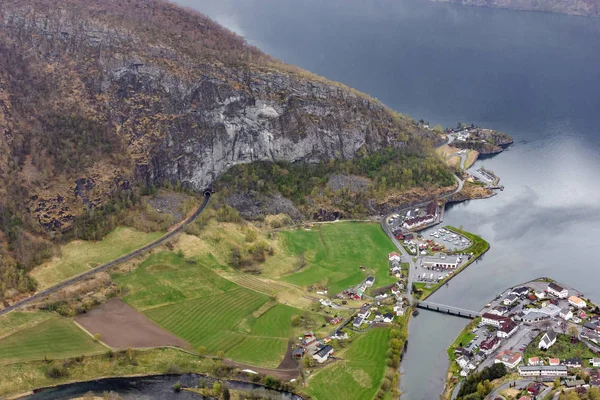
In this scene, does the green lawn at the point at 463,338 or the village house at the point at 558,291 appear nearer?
the green lawn at the point at 463,338

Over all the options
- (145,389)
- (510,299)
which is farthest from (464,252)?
(145,389)

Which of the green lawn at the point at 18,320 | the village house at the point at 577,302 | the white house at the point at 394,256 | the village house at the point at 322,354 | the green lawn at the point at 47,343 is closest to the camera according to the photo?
the green lawn at the point at 47,343

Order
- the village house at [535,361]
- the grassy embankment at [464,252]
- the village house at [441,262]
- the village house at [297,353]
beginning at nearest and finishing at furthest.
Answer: the village house at [535,361] < the village house at [297,353] < the grassy embankment at [464,252] < the village house at [441,262]

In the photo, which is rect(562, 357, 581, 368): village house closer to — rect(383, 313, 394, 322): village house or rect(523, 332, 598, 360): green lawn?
rect(523, 332, 598, 360): green lawn

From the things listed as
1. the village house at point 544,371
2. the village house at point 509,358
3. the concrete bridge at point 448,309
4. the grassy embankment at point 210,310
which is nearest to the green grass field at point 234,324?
the grassy embankment at point 210,310

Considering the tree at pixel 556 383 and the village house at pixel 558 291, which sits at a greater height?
the village house at pixel 558 291

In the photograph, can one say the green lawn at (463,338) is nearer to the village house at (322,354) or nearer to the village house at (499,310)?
the village house at (499,310)

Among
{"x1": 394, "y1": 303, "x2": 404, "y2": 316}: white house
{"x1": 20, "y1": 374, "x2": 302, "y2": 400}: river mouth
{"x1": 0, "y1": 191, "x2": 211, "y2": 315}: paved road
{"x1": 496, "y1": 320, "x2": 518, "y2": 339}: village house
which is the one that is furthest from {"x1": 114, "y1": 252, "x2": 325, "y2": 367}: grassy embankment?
{"x1": 496, "y1": 320, "x2": 518, "y2": 339}: village house
